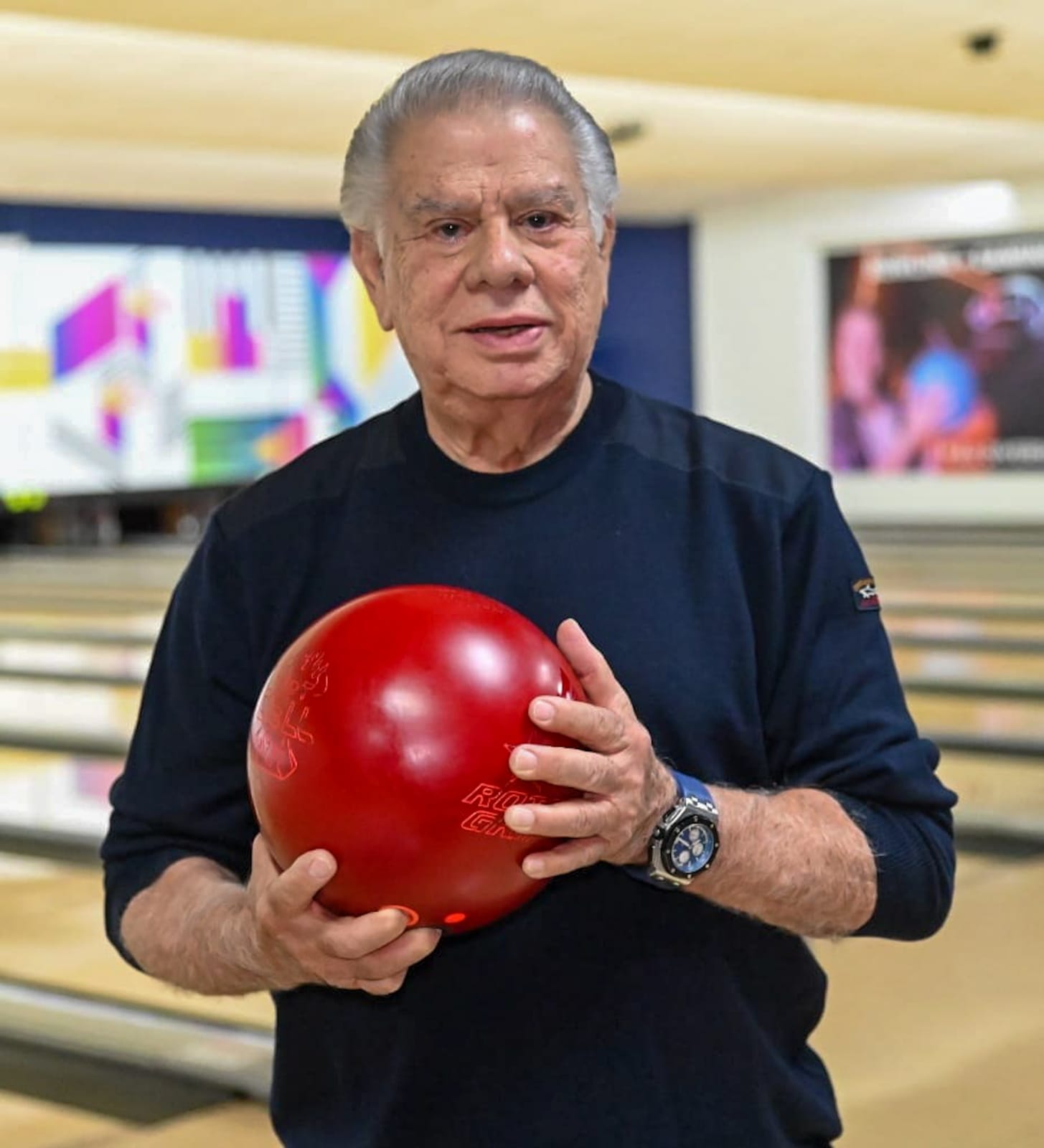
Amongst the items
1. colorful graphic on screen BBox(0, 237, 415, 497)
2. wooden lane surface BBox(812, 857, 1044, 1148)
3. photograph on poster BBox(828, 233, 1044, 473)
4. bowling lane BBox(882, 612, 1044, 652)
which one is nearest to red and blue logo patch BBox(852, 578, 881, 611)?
wooden lane surface BBox(812, 857, 1044, 1148)

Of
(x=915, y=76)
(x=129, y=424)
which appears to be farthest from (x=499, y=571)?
(x=129, y=424)

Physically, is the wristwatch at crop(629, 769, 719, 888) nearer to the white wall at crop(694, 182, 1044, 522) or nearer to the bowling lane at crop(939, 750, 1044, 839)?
the bowling lane at crop(939, 750, 1044, 839)

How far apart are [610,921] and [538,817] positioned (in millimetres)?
200

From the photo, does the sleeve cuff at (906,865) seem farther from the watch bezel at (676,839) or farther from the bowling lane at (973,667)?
the bowling lane at (973,667)

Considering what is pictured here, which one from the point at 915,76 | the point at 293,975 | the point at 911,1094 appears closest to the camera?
the point at 293,975

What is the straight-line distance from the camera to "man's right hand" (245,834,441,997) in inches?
44.0

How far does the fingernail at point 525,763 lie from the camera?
1.09 metres

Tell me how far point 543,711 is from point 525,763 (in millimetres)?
36

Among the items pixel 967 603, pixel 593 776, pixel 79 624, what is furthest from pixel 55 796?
pixel 967 603

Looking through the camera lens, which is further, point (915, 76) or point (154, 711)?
point (915, 76)

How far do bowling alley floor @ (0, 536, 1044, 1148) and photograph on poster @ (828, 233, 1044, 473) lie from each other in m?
6.24

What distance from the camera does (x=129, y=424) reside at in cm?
1101

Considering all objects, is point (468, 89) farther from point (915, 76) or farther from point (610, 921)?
point (915, 76)

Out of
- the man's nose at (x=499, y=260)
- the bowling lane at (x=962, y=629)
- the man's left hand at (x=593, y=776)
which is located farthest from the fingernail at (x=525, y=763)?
the bowling lane at (x=962, y=629)
